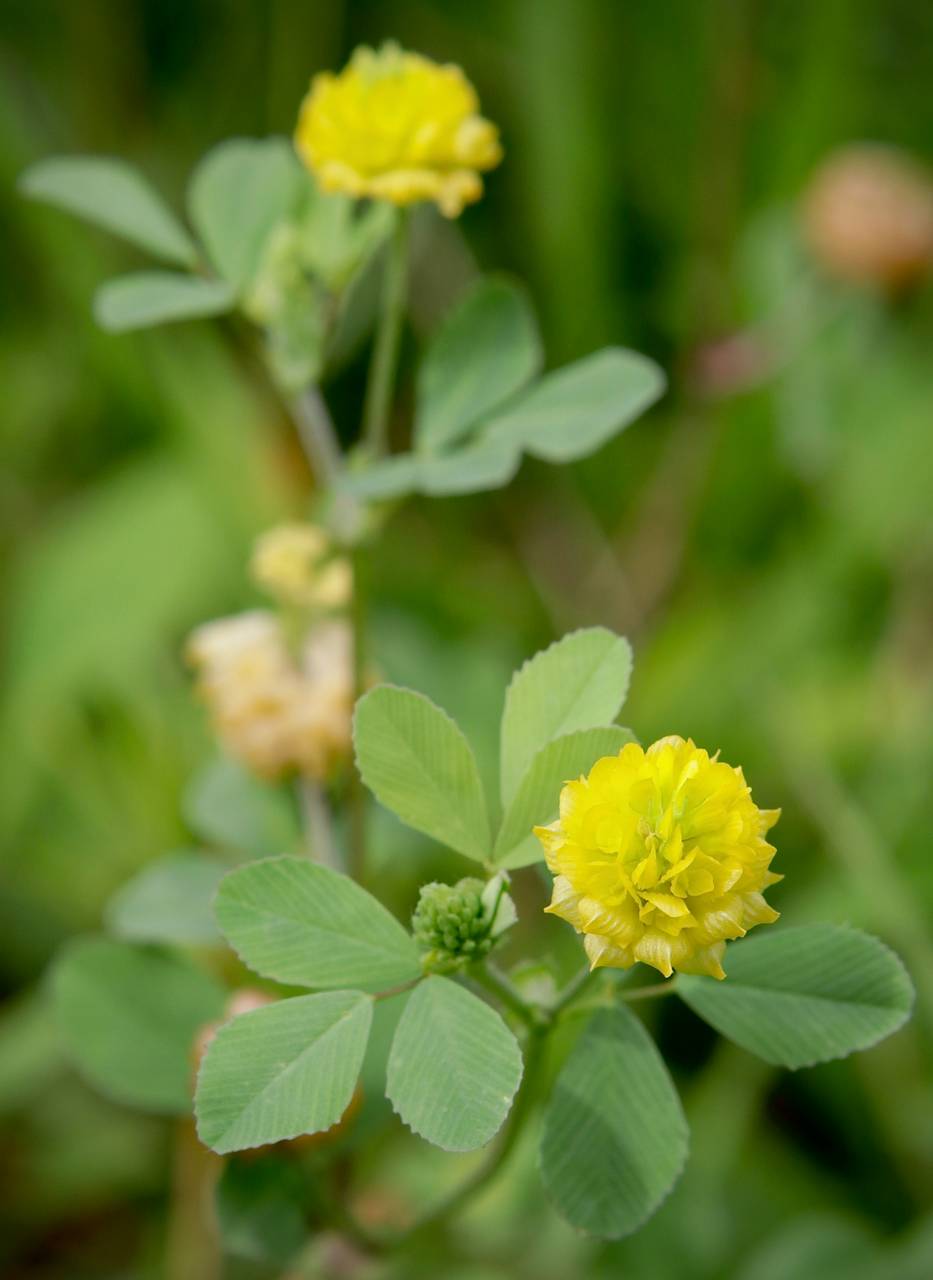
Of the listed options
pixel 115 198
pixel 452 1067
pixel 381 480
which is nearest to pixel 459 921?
Result: pixel 452 1067

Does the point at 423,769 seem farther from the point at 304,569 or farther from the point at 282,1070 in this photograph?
the point at 304,569

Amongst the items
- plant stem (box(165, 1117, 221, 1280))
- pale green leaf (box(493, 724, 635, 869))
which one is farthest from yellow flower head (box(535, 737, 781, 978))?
plant stem (box(165, 1117, 221, 1280))

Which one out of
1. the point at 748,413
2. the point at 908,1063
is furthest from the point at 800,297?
the point at 908,1063

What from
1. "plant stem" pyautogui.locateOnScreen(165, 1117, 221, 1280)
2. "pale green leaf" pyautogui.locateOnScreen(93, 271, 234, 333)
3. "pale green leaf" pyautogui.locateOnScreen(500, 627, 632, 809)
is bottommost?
"plant stem" pyautogui.locateOnScreen(165, 1117, 221, 1280)

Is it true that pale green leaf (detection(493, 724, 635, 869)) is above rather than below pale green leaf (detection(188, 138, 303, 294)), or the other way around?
below

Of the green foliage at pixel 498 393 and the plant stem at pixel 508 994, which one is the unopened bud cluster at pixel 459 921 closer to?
the plant stem at pixel 508 994

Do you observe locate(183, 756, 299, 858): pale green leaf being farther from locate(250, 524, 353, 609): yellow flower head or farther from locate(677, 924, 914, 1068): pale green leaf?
locate(677, 924, 914, 1068): pale green leaf
